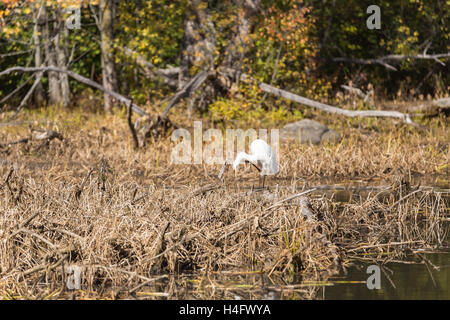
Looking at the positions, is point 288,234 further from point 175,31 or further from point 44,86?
point 44,86

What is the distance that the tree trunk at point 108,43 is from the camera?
1966cm

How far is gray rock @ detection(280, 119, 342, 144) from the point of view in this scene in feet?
52.2

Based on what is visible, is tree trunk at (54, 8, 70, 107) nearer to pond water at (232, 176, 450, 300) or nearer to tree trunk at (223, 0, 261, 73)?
tree trunk at (223, 0, 261, 73)

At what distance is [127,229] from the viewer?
7.48 m

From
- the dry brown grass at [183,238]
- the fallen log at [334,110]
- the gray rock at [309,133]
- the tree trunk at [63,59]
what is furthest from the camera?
the tree trunk at [63,59]

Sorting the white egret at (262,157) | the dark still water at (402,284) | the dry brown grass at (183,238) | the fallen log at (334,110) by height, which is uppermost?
the fallen log at (334,110)

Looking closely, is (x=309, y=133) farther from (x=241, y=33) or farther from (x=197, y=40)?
(x=197, y=40)

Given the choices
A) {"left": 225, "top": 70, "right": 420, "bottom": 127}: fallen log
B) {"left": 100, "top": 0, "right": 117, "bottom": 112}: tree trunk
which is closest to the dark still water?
{"left": 225, "top": 70, "right": 420, "bottom": 127}: fallen log

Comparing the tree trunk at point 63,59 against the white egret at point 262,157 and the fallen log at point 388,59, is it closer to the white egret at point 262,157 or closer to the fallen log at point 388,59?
the fallen log at point 388,59

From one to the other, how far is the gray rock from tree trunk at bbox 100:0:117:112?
5.13 m

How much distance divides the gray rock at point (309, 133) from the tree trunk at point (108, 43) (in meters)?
5.13

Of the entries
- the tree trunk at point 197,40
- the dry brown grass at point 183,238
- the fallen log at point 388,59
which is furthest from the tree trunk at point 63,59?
the dry brown grass at point 183,238

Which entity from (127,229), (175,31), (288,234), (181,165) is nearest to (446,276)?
(288,234)

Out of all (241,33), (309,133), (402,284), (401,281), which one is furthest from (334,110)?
(402,284)
